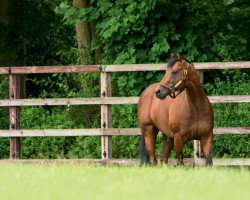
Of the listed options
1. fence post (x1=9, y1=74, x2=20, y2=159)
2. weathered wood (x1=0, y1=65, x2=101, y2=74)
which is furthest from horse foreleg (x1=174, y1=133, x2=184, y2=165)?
fence post (x1=9, y1=74, x2=20, y2=159)

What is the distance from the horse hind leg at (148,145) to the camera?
1448 cm

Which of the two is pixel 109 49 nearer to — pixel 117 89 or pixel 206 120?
pixel 117 89

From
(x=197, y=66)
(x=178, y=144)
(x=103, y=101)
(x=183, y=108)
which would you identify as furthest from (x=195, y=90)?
(x=103, y=101)

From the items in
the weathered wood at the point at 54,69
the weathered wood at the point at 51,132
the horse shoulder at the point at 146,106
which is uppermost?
the weathered wood at the point at 54,69

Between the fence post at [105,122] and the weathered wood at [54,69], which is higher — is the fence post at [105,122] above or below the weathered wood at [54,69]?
below

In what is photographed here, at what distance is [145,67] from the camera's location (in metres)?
15.7

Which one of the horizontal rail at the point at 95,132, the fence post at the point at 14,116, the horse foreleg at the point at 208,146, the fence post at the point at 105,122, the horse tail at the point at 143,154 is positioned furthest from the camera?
the fence post at the point at 14,116

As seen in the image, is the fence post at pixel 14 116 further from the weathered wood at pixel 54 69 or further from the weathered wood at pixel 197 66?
the weathered wood at pixel 197 66

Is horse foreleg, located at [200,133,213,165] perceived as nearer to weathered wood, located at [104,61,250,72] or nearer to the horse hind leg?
the horse hind leg

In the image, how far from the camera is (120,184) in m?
9.33

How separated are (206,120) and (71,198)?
534 centimetres

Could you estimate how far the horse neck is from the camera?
1323cm

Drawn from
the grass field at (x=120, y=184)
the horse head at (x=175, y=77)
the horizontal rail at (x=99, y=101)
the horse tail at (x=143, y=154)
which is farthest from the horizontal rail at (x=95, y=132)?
the grass field at (x=120, y=184)

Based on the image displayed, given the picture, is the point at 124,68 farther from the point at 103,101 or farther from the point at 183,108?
the point at 183,108
